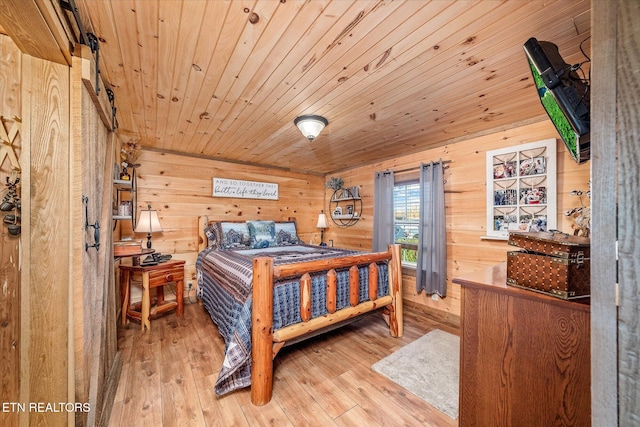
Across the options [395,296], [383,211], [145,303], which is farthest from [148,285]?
[383,211]

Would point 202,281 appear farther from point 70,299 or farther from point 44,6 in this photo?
point 44,6

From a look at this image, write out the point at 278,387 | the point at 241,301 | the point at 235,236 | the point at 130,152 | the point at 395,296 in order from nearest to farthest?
the point at 278,387, the point at 241,301, the point at 395,296, the point at 130,152, the point at 235,236

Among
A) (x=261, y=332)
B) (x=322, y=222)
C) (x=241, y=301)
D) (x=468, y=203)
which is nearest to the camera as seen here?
(x=261, y=332)

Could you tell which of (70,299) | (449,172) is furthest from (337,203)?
(70,299)

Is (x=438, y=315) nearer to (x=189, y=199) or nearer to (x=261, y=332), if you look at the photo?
(x=261, y=332)

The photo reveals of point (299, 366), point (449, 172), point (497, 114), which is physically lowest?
point (299, 366)

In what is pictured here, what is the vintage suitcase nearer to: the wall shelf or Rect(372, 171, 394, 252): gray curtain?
Rect(372, 171, 394, 252): gray curtain

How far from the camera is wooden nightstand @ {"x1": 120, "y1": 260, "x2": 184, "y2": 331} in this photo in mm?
2533

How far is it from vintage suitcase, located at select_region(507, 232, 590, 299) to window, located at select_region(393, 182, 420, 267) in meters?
2.41

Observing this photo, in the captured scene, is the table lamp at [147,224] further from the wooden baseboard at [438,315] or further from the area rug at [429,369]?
the wooden baseboard at [438,315]

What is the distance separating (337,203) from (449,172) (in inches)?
82.0

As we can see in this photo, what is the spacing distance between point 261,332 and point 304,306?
38 cm

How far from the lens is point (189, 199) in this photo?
354 centimetres

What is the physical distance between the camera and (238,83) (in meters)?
1.70
